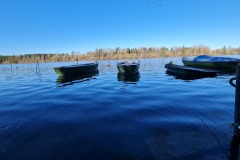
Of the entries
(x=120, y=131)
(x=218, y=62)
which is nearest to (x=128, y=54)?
(x=218, y=62)

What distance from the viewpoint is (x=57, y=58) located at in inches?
5827

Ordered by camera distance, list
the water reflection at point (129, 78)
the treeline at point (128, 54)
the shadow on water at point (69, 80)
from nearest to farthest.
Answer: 1. the shadow on water at point (69, 80)
2. the water reflection at point (129, 78)
3. the treeline at point (128, 54)

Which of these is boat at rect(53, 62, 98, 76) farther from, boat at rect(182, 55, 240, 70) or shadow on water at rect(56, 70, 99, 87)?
boat at rect(182, 55, 240, 70)

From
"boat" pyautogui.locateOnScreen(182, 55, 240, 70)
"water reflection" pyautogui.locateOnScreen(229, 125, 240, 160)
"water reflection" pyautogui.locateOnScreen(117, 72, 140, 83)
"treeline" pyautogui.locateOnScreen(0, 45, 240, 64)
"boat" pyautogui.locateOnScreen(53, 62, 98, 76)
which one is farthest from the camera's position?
"treeline" pyautogui.locateOnScreen(0, 45, 240, 64)

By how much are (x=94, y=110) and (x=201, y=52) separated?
5905 inches

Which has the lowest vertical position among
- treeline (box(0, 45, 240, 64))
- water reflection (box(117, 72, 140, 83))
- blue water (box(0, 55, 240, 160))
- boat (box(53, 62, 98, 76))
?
blue water (box(0, 55, 240, 160))

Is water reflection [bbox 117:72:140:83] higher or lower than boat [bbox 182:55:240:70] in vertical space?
lower

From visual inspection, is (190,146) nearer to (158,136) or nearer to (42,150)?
(158,136)

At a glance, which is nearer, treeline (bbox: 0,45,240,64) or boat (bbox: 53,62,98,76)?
boat (bbox: 53,62,98,76)

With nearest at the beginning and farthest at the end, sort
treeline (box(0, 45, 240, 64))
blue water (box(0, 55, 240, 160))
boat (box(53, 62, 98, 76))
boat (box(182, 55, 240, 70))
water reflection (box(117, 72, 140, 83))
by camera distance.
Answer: blue water (box(0, 55, 240, 160)) < water reflection (box(117, 72, 140, 83)) < boat (box(53, 62, 98, 76)) < boat (box(182, 55, 240, 70)) < treeline (box(0, 45, 240, 64))

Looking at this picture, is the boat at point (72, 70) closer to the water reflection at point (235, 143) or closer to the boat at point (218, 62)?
the boat at point (218, 62)

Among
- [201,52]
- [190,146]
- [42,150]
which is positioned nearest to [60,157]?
[42,150]

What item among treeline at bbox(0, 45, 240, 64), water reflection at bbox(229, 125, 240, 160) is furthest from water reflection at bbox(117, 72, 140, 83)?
treeline at bbox(0, 45, 240, 64)

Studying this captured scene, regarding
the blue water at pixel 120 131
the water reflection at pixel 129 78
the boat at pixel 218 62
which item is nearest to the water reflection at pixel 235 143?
the blue water at pixel 120 131
